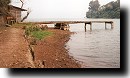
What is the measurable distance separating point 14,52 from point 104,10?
5.26 ft

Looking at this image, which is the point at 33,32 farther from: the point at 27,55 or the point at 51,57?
the point at 27,55

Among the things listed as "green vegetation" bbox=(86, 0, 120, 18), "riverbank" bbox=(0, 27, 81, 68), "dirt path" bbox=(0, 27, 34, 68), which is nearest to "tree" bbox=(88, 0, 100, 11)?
"green vegetation" bbox=(86, 0, 120, 18)

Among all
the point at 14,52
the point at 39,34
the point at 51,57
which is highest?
the point at 39,34

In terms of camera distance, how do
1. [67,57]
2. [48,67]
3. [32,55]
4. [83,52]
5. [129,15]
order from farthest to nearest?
[67,57] < [83,52] < [32,55] < [48,67] < [129,15]

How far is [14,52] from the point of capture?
4531 mm

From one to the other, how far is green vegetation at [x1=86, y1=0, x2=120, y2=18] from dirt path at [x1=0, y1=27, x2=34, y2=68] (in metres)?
1.20

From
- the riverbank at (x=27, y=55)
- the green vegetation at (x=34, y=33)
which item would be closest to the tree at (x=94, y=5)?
the riverbank at (x=27, y=55)

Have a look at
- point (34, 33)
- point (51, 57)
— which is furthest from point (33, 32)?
point (51, 57)

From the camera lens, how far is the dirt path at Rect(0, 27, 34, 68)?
422 centimetres

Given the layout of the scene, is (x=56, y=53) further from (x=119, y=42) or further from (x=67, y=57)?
(x=119, y=42)

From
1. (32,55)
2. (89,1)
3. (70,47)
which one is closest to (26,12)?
(32,55)

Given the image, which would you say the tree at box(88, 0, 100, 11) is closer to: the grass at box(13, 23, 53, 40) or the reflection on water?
the reflection on water

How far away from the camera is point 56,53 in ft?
16.8

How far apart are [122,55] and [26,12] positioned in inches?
66.5
